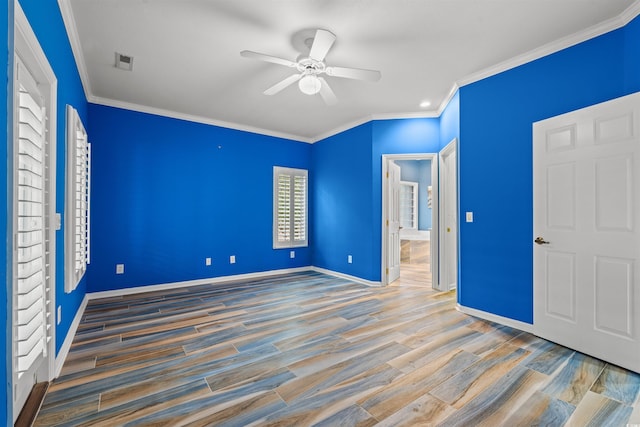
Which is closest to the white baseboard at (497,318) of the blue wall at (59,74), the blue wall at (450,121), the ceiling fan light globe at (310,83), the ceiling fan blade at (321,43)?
the blue wall at (450,121)

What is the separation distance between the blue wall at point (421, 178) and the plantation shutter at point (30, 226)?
7.49 metres

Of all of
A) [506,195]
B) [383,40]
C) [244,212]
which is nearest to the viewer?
[383,40]

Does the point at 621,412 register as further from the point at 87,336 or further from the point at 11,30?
the point at 87,336

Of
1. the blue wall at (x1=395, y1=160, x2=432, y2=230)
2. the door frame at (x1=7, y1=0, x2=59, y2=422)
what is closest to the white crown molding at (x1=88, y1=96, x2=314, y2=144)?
the door frame at (x1=7, y1=0, x2=59, y2=422)

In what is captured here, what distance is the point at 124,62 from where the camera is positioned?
10.3ft

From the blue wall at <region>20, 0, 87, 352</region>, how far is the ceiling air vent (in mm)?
391

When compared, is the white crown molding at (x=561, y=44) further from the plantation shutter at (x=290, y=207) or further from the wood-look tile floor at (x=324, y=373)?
the plantation shutter at (x=290, y=207)

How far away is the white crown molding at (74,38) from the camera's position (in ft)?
7.42

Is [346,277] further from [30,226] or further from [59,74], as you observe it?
[59,74]

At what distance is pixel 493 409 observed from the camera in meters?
1.79

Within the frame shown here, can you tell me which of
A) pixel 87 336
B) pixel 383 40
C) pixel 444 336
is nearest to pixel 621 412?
pixel 444 336

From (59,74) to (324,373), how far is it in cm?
296

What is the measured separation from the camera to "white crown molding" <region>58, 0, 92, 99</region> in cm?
226

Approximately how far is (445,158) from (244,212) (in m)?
3.44
